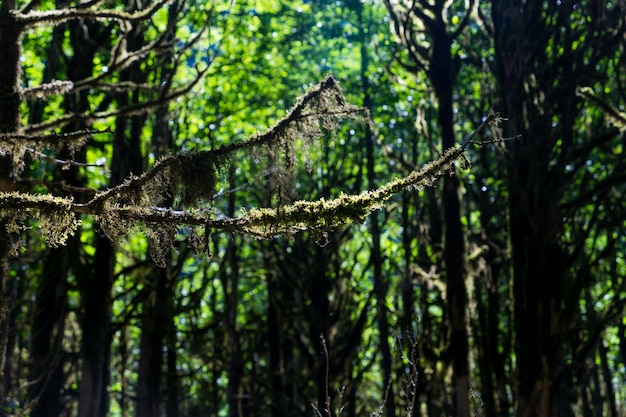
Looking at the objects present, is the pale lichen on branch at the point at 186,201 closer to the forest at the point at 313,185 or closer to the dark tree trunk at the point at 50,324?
the forest at the point at 313,185

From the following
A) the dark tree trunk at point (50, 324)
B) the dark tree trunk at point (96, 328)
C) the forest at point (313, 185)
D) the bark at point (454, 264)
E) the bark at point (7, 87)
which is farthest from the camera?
the dark tree trunk at point (50, 324)

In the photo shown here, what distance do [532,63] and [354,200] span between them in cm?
679

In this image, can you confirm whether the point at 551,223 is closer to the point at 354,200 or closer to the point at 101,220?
the point at 354,200

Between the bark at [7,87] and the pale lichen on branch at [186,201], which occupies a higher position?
the bark at [7,87]

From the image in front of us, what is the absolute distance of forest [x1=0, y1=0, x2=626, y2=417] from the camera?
4.82m

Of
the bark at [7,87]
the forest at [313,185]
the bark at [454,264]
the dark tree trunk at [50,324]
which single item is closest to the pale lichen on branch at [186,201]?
the forest at [313,185]

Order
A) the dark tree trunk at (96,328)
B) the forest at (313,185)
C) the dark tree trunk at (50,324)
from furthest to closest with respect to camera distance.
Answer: the dark tree trunk at (50,324)
the dark tree trunk at (96,328)
the forest at (313,185)

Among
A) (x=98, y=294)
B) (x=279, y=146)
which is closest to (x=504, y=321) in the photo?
(x=98, y=294)

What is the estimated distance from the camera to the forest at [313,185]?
4.82m

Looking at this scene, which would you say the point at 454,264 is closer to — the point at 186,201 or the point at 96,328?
the point at 96,328

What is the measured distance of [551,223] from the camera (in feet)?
30.2

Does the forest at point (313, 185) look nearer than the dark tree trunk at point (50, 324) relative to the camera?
Yes

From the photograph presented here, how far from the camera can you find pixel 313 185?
43.7 ft

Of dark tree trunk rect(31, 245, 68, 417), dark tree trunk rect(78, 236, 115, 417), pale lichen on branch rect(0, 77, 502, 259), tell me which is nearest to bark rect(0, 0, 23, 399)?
pale lichen on branch rect(0, 77, 502, 259)
